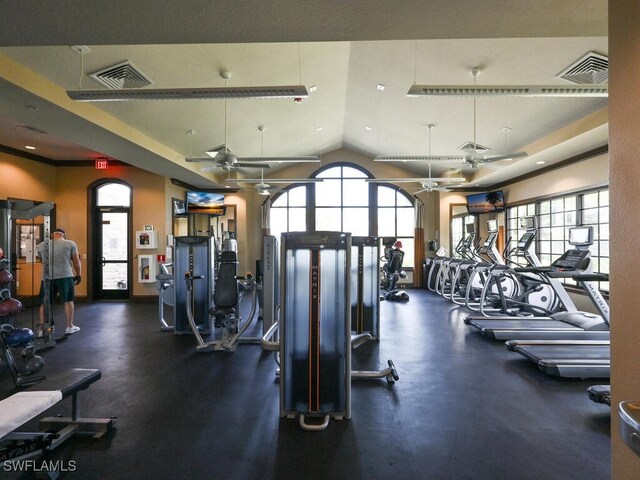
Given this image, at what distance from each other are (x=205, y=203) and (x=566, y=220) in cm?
884

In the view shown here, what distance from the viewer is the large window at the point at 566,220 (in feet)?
19.5

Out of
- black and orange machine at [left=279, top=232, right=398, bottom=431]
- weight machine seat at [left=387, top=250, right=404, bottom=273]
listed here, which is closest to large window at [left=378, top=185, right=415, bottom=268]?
weight machine seat at [left=387, top=250, right=404, bottom=273]

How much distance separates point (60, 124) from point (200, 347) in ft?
11.7

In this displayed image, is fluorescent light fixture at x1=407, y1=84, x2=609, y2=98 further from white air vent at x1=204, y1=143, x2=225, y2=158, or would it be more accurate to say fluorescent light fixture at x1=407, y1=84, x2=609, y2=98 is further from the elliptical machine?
the elliptical machine

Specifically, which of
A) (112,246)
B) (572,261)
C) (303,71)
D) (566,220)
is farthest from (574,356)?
(112,246)

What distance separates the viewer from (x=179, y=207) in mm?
8828

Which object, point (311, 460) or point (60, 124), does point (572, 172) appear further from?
point (60, 124)

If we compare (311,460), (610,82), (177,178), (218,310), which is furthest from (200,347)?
(177,178)

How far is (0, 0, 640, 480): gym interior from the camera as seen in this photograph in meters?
2.20

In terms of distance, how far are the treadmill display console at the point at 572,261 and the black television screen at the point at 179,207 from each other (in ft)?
26.4

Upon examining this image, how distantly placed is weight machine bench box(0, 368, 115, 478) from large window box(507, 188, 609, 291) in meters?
7.27

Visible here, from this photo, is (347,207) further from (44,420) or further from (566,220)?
(44,420)

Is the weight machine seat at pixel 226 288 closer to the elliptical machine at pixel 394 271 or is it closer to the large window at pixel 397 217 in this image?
the elliptical machine at pixel 394 271

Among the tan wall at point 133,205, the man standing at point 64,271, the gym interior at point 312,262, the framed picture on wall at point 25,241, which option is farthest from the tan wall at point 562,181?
the framed picture on wall at point 25,241
